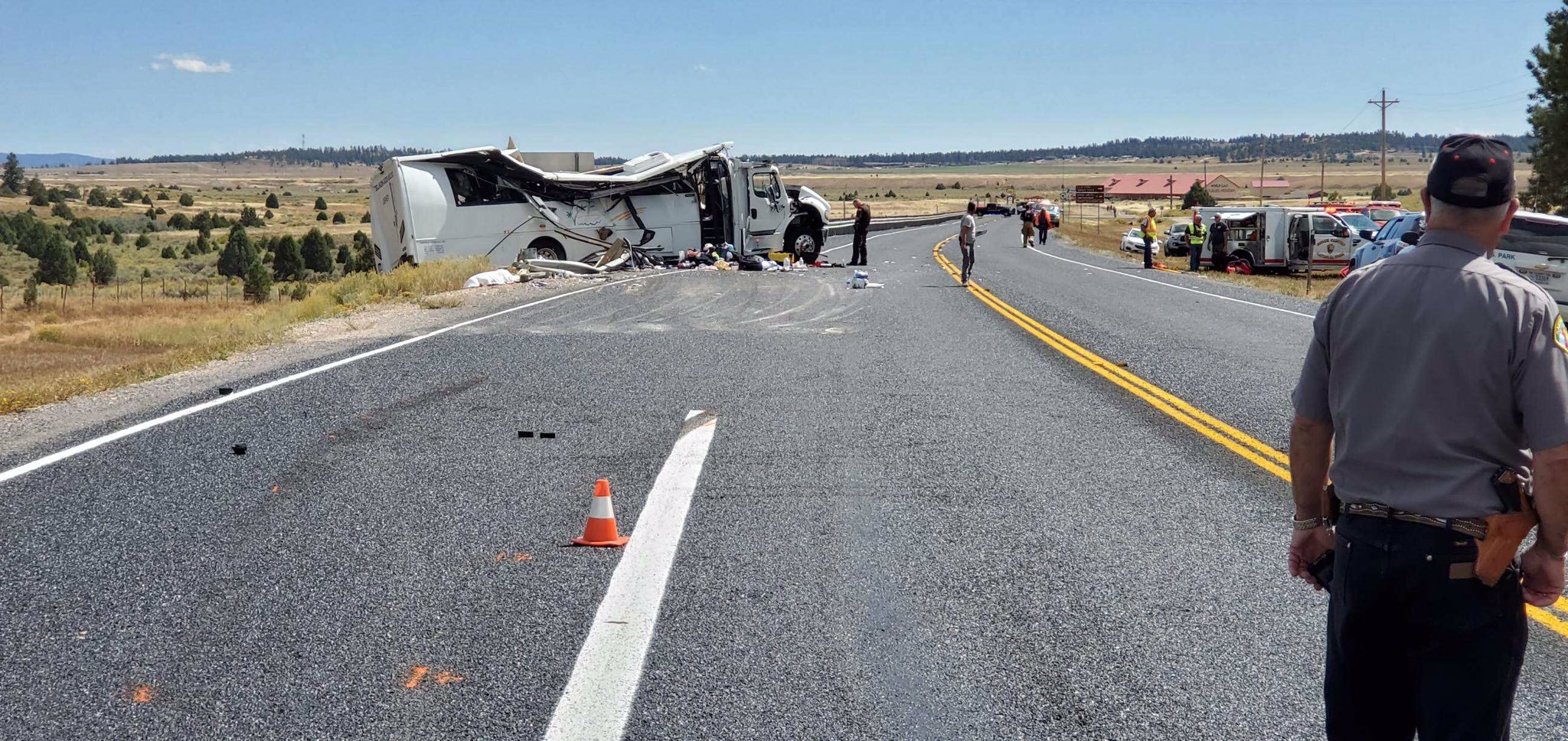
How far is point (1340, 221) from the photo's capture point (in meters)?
30.4

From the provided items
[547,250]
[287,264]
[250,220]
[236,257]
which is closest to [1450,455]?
[547,250]

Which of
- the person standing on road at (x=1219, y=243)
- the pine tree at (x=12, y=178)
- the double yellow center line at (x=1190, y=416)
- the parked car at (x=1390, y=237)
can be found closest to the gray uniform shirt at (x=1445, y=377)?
the double yellow center line at (x=1190, y=416)

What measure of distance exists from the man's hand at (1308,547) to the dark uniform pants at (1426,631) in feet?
0.55

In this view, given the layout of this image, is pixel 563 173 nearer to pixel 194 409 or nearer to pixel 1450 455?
pixel 194 409

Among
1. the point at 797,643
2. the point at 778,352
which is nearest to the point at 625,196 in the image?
the point at 778,352

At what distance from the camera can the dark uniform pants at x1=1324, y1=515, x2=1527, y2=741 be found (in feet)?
8.79

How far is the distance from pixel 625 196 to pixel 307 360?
16.4 m

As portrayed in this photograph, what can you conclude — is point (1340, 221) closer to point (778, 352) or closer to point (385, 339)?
point (778, 352)

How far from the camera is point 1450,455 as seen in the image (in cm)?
271

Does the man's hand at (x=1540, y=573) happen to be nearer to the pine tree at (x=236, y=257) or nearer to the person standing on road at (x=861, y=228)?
the person standing on road at (x=861, y=228)

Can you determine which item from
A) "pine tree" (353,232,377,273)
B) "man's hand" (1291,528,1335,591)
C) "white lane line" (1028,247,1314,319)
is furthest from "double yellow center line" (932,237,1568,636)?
"pine tree" (353,232,377,273)

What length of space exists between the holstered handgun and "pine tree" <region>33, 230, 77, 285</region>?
179ft

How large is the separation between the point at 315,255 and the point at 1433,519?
58775 mm

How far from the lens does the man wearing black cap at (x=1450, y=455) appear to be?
8.61 feet
